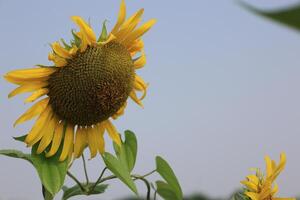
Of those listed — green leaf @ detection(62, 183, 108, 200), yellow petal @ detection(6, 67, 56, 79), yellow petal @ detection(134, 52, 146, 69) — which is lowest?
green leaf @ detection(62, 183, 108, 200)

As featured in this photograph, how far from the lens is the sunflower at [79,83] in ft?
3.87

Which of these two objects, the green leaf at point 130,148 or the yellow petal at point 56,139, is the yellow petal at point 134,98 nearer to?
the green leaf at point 130,148

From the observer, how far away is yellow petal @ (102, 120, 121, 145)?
134 cm

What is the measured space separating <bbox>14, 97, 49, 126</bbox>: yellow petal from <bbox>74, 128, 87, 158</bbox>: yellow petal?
13 cm

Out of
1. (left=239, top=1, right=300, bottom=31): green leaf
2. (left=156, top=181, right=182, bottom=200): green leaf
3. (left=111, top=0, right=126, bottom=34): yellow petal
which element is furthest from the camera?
(left=156, top=181, right=182, bottom=200): green leaf

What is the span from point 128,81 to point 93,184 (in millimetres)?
330

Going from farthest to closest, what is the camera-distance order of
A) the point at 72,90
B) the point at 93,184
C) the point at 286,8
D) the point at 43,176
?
1. the point at 93,184
2. the point at 72,90
3. the point at 43,176
4. the point at 286,8

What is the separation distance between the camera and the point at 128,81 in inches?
50.5

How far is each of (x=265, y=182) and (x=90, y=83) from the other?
682 millimetres

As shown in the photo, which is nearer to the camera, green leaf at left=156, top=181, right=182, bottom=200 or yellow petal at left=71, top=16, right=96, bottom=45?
yellow petal at left=71, top=16, right=96, bottom=45

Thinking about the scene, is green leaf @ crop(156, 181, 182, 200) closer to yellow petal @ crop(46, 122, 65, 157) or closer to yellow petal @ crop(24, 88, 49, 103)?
yellow petal @ crop(46, 122, 65, 157)

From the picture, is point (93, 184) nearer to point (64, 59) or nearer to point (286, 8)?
point (64, 59)

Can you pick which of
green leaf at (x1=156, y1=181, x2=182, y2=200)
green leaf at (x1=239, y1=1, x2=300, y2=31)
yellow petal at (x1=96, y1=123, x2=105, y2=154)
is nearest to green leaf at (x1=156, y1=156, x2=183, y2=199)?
green leaf at (x1=156, y1=181, x2=182, y2=200)

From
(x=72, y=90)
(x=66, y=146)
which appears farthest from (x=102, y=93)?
(x=66, y=146)
